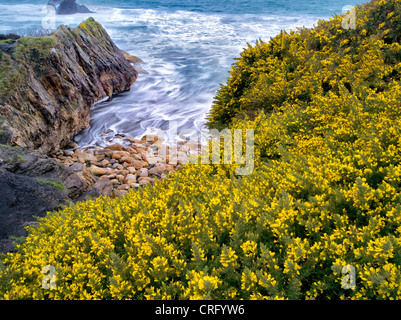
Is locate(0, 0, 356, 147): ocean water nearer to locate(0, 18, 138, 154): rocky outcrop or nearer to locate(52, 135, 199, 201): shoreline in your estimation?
locate(52, 135, 199, 201): shoreline

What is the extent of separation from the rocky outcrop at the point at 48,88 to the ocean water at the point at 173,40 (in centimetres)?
146

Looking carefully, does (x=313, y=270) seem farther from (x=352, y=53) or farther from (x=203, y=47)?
(x=203, y=47)

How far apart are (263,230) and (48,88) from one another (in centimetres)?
864

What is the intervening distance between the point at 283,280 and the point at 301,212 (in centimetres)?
74

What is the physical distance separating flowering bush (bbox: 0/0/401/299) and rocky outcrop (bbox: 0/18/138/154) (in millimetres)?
4964

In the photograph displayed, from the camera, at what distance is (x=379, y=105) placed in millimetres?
4215

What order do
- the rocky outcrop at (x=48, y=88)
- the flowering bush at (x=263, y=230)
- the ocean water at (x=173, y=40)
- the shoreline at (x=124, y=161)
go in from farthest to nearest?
1. the ocean water at (x=173, y=40)
2. the shoreline at (x=124, y=161)
3. the rocky outcrop at (x=48, y=88)
4. the flowering bush at (x=263, y=230)

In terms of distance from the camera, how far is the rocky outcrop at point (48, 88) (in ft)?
24.9

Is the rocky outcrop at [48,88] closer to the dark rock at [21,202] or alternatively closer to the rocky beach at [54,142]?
the rocky beach at [54,142]

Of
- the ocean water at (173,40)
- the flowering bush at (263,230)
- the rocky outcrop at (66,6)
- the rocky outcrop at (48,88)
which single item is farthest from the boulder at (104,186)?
the rocky outcrop at (66,6)

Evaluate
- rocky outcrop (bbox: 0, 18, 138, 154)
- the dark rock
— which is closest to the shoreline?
rocky outcrop (bbox: 0, 18, 138, 154)

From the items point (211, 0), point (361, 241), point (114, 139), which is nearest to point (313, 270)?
point (361, 241)

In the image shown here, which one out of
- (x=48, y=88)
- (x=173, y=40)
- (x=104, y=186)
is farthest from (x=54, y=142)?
(x=173, y=40)
